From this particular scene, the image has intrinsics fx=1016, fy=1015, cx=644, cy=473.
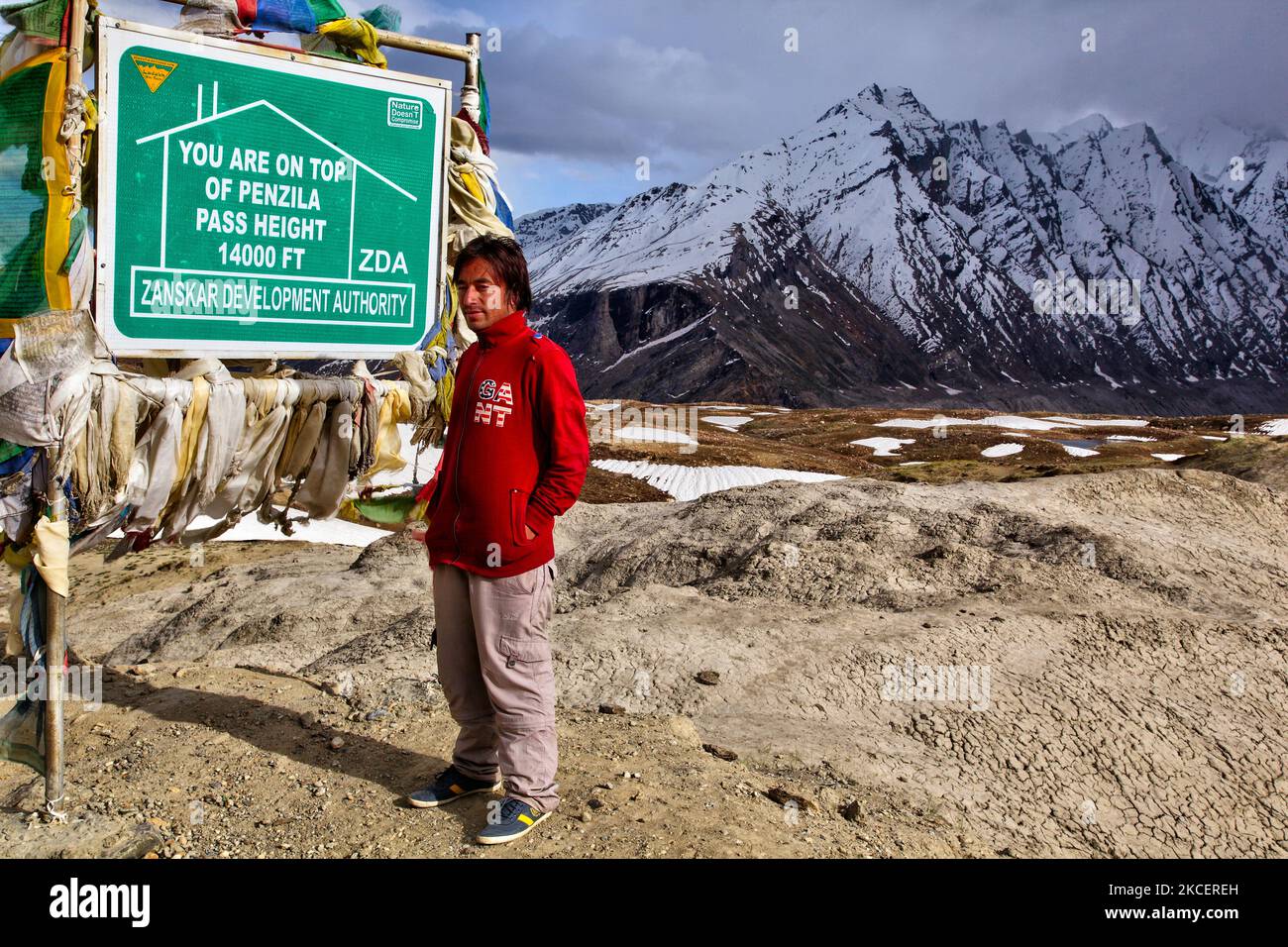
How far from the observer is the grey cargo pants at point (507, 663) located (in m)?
4.31

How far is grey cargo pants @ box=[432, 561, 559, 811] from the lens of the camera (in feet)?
14.1

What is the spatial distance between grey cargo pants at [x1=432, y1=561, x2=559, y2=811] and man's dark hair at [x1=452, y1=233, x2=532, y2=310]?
1211 millimetres

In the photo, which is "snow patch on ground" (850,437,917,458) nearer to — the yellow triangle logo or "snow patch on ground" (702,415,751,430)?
"snow patch on ground" (702,415,751,430)

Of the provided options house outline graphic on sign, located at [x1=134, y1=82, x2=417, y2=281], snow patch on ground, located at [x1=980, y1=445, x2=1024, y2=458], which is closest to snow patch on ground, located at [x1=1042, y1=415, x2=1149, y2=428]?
snow patch on ground, located at [x1=980, y1=445, x2=1024, y2=458]

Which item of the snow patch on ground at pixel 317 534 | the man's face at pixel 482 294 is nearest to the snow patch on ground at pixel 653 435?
the snow patch on ground at pixel 317 534

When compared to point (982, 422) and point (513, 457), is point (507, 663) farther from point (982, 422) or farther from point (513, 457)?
point (982, 422)

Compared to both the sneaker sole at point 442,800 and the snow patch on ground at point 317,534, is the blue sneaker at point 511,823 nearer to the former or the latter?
the sneaker sole at point 442,800

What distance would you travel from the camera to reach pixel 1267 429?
5209cm

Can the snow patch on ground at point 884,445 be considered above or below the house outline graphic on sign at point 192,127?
below

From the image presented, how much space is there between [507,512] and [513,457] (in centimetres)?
24

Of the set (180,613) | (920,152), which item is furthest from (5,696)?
(920,152)

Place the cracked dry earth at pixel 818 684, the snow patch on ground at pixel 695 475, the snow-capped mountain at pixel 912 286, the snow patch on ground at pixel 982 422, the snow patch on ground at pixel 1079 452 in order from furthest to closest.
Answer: the snow-capped mountain at pixel 912 286
the snow patch on ground at pixel 982 422
the snow patch on ground at pixel 1079 452
the snow patch on ground at pixel 695 475
the cracked dry earth at pixel 818 684

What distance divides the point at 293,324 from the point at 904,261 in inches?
6103

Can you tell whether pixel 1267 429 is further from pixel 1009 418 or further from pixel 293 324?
pixel 293 324
